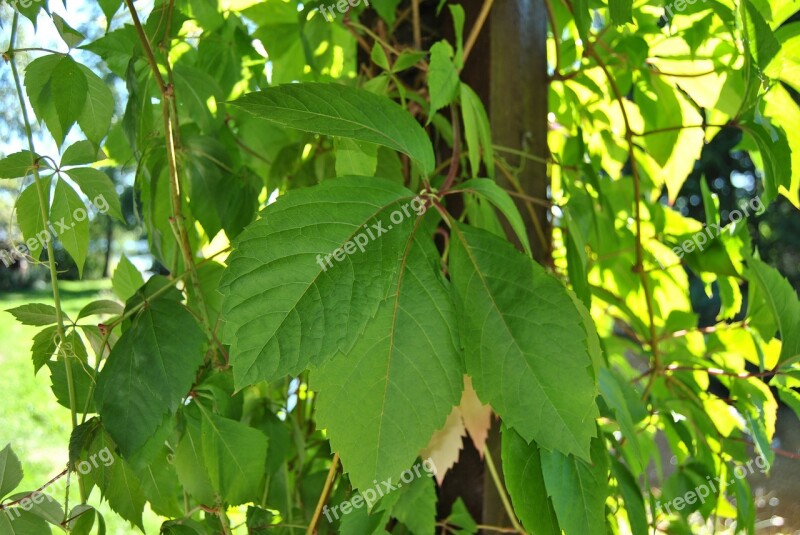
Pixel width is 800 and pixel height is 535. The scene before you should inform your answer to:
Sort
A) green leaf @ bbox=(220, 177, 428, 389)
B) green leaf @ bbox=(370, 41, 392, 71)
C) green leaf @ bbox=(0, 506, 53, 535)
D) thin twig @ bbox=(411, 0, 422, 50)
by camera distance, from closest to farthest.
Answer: green leaf @ bbox=(220, 177, 428, 389) < green leaf @ bbox=(0, 506, 53, 535) < green leaf @ bbox=(370, 41, 392, 71) < thin twig @ bbox=(411, 0, 422, 50)

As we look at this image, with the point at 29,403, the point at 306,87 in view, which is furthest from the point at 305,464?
the point at 29,403

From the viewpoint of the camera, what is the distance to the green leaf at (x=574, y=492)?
41 cm

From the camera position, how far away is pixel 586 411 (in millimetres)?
362

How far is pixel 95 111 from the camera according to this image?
502 millimetres

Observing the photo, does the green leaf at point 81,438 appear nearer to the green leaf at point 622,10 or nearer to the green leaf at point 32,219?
the green leaf at point 32,219

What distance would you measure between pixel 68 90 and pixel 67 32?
4cm

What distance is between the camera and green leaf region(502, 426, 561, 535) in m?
0.42

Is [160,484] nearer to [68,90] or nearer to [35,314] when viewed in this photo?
[35,314]

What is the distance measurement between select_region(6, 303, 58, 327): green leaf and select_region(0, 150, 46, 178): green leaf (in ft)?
0.30

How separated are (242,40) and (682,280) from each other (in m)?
0.61

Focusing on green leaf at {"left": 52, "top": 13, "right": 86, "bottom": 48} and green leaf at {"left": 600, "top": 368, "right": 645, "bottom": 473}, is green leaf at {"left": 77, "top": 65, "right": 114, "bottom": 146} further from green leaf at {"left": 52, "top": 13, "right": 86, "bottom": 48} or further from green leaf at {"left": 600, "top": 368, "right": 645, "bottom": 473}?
green leaf at {"left": 600, "top": 368, "right": 645, "bottom": 473}

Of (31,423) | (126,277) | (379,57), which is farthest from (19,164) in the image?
(31,423)

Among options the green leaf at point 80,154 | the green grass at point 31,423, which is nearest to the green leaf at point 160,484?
the green leaf at point 80,154

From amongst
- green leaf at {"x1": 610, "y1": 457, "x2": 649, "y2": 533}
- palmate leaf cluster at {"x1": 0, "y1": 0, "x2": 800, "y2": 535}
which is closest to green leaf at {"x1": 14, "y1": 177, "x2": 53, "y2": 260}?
palmate leaf cluster at {"x1": 0, "y1": 0, "x2": 800, "y2": 535}
